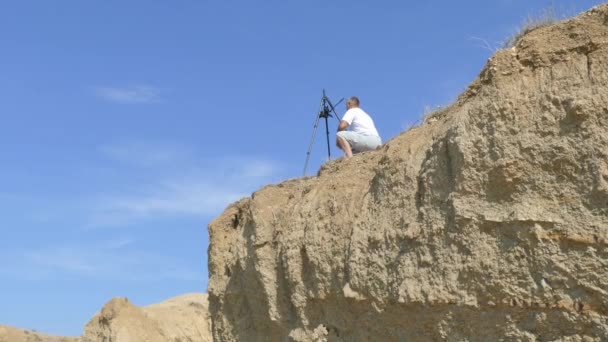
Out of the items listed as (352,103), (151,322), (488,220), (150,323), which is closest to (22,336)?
(151,322)

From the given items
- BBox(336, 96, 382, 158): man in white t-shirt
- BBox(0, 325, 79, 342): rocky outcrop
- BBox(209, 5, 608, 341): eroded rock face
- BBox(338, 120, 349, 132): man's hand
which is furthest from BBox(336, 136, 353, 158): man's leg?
BBox(0, 325, 79, 342): rocky outcrop

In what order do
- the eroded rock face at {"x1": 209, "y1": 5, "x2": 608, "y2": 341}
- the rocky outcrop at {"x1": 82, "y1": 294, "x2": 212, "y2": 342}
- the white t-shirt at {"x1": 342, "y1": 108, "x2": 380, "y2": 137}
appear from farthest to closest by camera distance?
the rocky outcrop at {"x1": 82, "y1": 294, "x2": 212, "y2": 342}, the white t-shirt at {"x1": 342, "y1": 108, "x2": 380, "y2": 137}, the eroded rock face at {"x1": 209, "y1": 5, "x2": 608, "y2": 341}

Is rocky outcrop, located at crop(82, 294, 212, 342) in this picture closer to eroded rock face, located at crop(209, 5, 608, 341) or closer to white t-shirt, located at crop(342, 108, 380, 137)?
white t-shirt, located at crop(342, 108, 380, 137)

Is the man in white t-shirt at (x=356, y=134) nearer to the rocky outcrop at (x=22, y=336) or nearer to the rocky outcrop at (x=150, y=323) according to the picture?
the rocky outcrop at (x=150, y=323)

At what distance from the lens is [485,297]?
23.6 ft

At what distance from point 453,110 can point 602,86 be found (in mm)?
1930

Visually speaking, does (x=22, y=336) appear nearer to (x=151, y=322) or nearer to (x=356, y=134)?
(x=151, y=322)

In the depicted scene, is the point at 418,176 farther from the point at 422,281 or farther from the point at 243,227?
the point at 243,227

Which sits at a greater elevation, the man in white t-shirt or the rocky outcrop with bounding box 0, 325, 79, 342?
the rocky outcrop with bounding box 0, 325, 79, 342

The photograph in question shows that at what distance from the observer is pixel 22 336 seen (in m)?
35.8

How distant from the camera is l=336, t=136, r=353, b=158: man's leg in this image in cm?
1052

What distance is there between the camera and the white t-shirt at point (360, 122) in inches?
427

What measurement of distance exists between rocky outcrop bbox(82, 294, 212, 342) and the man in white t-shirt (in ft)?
45.9

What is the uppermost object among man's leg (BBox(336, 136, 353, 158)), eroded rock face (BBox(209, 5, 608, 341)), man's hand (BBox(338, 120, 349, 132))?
man's hand (BBox(338, 120, 349, 132))
